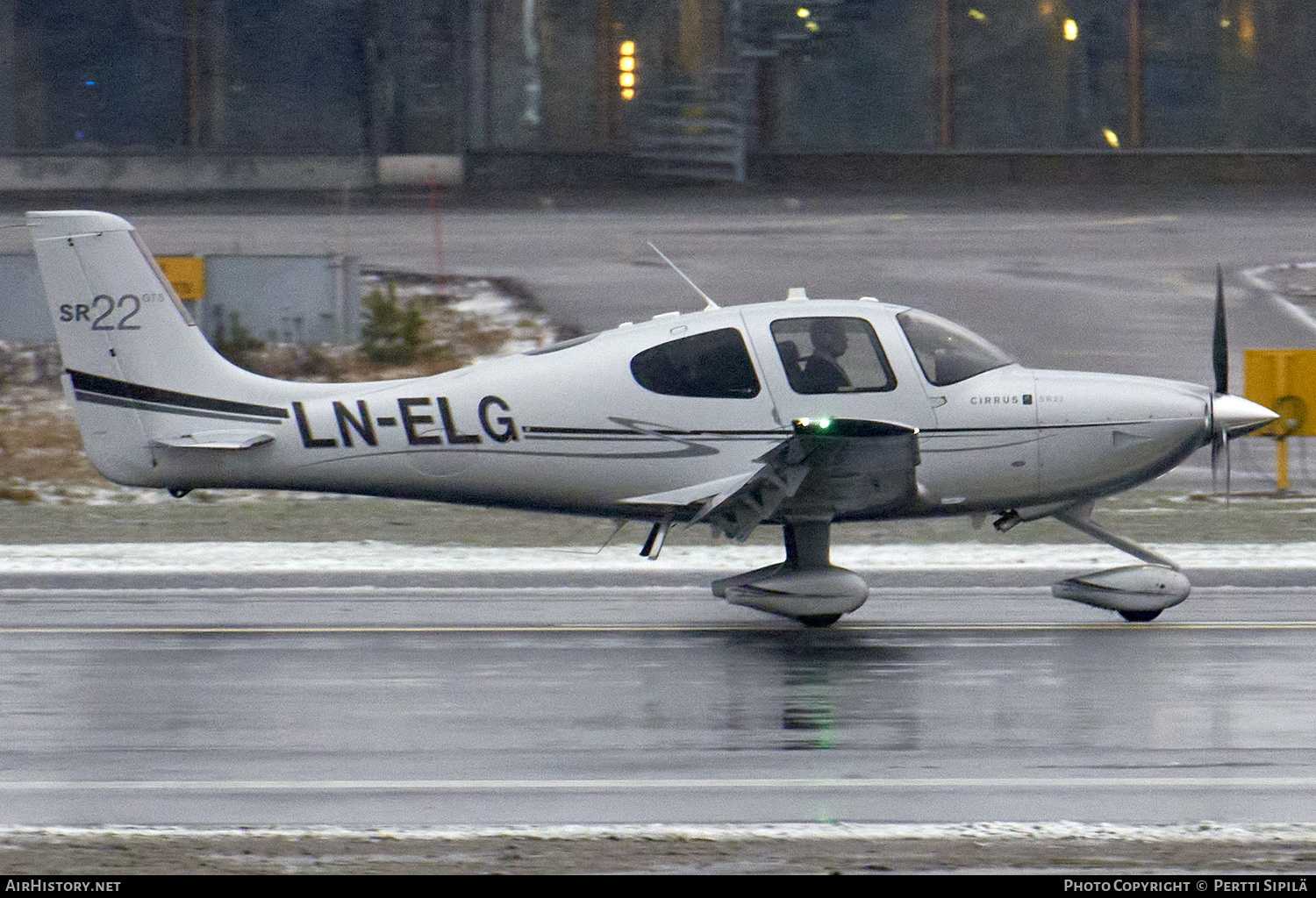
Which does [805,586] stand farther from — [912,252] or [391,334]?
[912,252]

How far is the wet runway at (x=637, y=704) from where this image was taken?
7.48m

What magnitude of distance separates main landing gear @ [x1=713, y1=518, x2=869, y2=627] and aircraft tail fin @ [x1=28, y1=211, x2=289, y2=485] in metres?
3.42

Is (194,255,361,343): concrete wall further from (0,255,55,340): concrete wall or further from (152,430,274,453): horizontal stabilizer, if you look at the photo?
(152,430,274,453): horizontal stabilizer

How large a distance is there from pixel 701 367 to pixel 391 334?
9.98 metres

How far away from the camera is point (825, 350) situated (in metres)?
11.5

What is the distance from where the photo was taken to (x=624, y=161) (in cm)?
3653

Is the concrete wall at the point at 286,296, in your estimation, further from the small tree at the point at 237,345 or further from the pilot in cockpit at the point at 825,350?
the pilot in cockpit at the point at 825,350

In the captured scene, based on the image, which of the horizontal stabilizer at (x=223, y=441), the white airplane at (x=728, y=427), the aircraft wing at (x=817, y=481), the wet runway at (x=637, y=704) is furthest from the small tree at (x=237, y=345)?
the aircraft wing at (x=817, y=481)

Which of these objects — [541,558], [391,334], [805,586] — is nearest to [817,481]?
[805,586]

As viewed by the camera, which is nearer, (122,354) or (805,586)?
(805,586)

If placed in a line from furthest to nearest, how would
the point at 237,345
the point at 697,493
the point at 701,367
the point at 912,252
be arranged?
the point at 912,252 → the point at 237,345 → the point at 701,367 → the point at 697,493

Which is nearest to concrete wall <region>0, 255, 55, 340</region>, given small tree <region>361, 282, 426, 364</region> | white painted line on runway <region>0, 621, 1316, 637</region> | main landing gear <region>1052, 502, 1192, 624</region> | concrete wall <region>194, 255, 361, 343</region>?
concrete wall <region>194, 255, 361, 343</region>

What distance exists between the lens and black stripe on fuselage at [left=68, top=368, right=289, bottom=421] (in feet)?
38.8

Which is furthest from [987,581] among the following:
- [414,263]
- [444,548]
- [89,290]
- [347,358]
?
[414,263]
